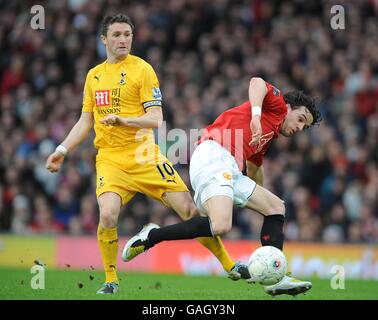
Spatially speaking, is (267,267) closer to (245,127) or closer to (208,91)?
(245,127)

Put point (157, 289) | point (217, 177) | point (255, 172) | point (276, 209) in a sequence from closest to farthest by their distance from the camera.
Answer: point (217, 177) < point (276, 209) < point (255, 172) < point (157, 289)

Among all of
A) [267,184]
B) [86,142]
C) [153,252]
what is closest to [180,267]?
[153,252]

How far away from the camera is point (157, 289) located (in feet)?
30.2

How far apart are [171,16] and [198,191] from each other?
31.6 feet

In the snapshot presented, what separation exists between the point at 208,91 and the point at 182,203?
7.37 metres

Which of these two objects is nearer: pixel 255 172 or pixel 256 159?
pixel 256 159

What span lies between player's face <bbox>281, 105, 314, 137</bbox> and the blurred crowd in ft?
16.8

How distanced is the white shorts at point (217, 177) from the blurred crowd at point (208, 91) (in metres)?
5.29

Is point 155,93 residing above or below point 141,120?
above

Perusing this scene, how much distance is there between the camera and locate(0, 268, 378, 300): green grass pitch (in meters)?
8.16

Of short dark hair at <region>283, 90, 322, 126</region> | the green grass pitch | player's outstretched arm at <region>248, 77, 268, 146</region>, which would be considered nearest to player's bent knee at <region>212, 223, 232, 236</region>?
the green grass pitch

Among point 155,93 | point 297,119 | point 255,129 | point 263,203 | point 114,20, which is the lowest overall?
point 263,203

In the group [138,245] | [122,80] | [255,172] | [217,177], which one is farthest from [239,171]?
[122,80]

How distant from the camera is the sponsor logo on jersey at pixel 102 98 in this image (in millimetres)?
8703
